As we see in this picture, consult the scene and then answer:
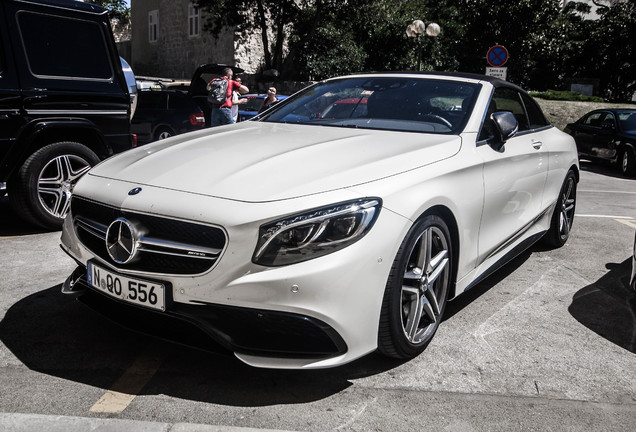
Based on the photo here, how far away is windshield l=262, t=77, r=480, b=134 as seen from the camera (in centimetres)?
390

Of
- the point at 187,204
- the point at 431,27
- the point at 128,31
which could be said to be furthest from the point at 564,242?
the point at 128,31

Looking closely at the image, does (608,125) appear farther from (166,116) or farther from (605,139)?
(166,116)

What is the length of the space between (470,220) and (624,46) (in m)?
31.5

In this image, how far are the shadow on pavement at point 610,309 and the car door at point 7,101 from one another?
15.2 feet

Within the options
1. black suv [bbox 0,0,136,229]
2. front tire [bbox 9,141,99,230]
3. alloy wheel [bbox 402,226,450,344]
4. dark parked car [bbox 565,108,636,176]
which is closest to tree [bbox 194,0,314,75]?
dark parked car [bbox 565,108,636,176]

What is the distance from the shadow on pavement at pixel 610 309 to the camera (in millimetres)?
3710

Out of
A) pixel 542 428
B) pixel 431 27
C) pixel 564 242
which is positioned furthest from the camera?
pixel 431 27

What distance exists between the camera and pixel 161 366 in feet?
9.95

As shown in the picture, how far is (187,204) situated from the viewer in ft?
8.82

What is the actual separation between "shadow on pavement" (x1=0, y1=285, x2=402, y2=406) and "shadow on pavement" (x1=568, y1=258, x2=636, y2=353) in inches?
58.1

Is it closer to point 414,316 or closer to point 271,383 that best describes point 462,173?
point 414,316

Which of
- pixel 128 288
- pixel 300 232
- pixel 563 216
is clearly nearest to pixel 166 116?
pixel 563 216

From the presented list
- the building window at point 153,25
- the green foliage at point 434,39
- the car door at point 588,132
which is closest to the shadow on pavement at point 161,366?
the car door at point 588,132

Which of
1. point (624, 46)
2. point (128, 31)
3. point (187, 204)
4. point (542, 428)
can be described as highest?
point (187, 204)
